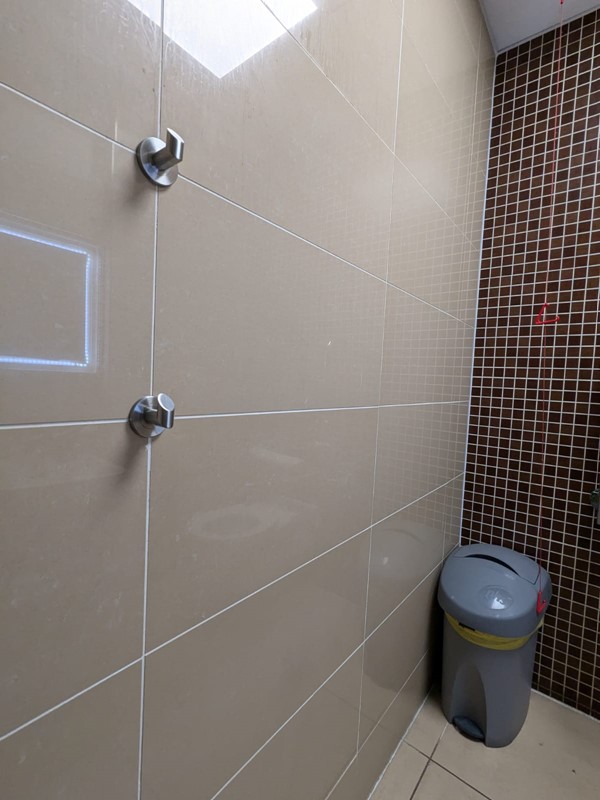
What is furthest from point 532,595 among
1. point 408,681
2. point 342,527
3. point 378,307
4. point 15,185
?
point 15,185

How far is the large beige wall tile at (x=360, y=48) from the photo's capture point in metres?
0.67

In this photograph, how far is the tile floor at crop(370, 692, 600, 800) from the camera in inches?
45.4

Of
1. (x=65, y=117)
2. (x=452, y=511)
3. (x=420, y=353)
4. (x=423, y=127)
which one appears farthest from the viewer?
(x=452, y=511)

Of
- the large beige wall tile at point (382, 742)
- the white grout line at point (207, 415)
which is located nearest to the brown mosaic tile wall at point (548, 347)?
the large beige wall tile at point (382, 742)

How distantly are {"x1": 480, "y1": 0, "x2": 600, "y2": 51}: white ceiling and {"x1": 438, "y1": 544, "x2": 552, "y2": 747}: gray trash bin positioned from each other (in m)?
2.00

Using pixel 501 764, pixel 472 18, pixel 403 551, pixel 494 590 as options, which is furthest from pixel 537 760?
pixel 472 18

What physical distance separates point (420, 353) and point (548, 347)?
690 millimetres

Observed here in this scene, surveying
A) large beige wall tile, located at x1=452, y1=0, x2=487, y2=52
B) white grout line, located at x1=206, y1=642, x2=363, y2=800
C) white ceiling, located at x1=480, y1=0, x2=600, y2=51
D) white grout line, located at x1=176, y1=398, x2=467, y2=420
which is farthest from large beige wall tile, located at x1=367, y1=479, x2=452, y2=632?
white ceiling, located at x1=480, y1=0, x2=600, y2=51

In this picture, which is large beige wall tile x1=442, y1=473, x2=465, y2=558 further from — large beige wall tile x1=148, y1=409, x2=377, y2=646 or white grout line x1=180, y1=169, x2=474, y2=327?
large beige wall tile x1=148, y1=409, x2=377, y2=646

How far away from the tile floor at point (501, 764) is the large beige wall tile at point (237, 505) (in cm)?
95

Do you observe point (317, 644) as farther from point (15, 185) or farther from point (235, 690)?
point (15, 185)

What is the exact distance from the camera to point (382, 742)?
1167mm

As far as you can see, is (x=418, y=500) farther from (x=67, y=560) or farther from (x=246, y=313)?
(x=67, y=560)

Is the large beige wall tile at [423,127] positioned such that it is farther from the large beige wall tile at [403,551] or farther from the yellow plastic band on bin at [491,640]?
the yellow plastic band on bin at [491,640]
